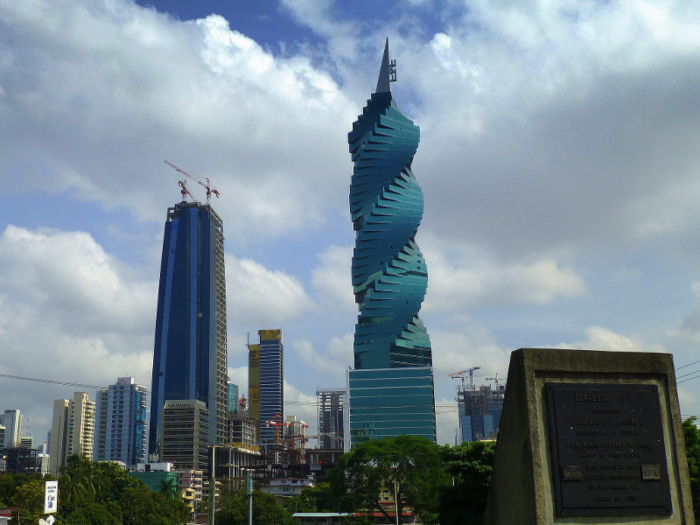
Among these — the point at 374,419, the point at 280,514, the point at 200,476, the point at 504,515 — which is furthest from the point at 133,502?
the point at 200,476

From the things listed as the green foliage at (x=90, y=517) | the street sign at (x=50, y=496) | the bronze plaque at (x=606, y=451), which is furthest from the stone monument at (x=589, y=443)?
the green foliage at (x=90, y=517)

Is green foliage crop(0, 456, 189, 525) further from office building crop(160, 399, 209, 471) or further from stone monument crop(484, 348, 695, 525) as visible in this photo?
office building crop(160, 399, 209, 471)

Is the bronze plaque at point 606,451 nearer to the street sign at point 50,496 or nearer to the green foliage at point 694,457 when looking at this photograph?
the green foliage at point 694,457

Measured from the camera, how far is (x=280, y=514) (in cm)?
5100

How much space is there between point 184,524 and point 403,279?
88727 mm

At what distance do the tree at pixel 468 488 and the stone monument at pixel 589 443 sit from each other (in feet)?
51.5

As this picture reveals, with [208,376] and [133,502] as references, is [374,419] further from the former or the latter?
[133,502]

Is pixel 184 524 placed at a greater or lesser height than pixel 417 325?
lesser

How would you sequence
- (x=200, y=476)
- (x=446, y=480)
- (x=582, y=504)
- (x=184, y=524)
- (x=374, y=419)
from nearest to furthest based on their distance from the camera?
(x=582, y=504) → (x=446, y=480) → (x=184, y=524) → (x=374, y=419) → (x=200, y=476)

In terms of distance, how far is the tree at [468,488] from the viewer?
88.6 ft

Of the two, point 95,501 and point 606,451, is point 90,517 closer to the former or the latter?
point 95,501

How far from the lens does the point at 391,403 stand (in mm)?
137250

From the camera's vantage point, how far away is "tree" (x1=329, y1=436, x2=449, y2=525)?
1945 inches

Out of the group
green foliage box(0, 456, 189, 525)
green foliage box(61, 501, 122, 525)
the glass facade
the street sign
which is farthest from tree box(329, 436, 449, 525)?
the glass facade
